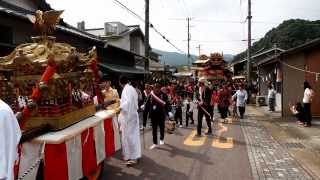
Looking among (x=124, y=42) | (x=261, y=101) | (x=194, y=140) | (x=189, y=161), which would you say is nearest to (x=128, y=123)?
(x=189, y=161)

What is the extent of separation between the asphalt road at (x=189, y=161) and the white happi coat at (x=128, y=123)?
1.10 ft

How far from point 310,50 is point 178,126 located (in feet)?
27.3

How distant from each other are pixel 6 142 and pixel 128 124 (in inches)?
→ 243

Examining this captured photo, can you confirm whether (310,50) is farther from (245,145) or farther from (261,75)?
(261,75)

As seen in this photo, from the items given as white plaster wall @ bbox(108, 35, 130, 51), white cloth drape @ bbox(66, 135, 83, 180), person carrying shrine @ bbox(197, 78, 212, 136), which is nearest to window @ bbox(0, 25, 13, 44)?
person carrying shrine @ bbox(197, 78, 212, 136)

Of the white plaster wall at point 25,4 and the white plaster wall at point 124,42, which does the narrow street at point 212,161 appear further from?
the white plaster wall at point 124,42

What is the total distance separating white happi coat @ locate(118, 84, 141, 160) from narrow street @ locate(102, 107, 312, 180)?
344 millimetres

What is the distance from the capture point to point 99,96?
32.2 feet

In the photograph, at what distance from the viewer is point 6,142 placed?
3625 mm

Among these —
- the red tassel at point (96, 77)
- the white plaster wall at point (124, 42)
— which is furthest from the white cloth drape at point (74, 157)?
the white plaster wall at point (124, 42)

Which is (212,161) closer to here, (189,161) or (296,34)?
(189,161)

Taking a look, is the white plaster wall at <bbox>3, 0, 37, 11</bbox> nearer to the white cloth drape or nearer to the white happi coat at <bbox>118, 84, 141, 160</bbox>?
the white happi coat at <bbox>118, 84, 141, 160</bbox>

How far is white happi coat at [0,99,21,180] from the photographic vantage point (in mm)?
3568

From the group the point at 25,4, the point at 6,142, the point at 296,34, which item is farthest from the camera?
the point at 296,34
